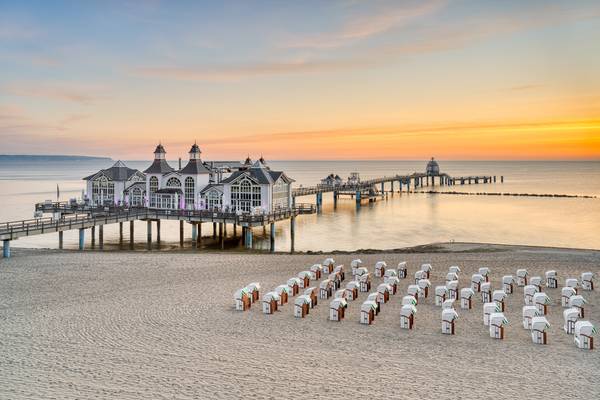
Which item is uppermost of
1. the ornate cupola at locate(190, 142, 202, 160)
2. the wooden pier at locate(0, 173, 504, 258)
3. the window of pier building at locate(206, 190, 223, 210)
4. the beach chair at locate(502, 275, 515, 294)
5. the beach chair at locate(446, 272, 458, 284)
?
the ornate cupola at locate(190, 142, 202, 160)

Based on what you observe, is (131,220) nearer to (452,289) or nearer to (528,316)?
(452,289)

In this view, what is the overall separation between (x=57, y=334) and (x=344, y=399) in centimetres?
832

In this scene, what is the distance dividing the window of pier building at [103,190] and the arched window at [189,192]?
26.2ft

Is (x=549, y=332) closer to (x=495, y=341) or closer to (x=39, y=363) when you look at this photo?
(x=495, y=341)

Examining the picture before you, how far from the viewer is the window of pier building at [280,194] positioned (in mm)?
39656

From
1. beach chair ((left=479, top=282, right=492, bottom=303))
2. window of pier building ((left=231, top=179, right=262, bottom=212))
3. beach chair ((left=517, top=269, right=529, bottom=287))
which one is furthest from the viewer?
window of pier building ((left=231, top=179, right=262, bottom=212))

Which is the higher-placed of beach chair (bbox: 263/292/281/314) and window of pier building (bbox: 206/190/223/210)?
window of pier building (bbox: 206/190/223/210)

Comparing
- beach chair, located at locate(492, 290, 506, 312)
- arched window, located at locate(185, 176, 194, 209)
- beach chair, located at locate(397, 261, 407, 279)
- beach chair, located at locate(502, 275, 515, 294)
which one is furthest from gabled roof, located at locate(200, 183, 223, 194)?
beach chair, located at locate(492, 290, 506, 312)

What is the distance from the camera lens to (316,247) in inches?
1524

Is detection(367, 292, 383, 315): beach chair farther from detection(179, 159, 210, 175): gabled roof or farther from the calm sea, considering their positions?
detection(179, 159, 210, 175): gabled roof

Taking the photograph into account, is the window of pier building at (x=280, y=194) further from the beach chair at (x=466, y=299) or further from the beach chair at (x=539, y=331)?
the beach chair at (x=539, y=331)

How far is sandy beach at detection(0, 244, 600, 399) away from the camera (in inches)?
424

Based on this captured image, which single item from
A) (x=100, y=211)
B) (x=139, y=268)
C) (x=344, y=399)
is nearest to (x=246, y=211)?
(x=100, y=211)

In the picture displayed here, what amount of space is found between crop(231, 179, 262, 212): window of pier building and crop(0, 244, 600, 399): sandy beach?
18.1 metres
